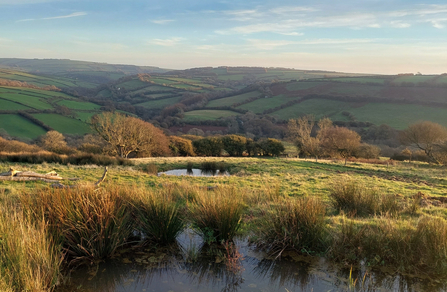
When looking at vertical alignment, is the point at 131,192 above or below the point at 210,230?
above

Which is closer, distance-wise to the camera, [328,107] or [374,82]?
[328,107]

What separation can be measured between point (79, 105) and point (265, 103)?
56526 mm

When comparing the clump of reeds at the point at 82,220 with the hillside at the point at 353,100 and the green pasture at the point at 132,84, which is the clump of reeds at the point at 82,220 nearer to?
the hillside at the point at 353,100

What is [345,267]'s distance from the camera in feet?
16.8

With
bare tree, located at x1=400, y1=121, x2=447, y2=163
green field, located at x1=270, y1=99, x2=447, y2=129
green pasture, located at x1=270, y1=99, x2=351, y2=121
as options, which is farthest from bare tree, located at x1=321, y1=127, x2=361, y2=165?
green pasture, located at x1=270, y1=99, x2=351, y2=121

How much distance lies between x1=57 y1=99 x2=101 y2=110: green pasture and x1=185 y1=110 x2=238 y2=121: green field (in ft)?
89.6

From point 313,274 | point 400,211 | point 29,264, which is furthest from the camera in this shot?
point 400,211

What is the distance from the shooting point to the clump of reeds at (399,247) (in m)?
5.01

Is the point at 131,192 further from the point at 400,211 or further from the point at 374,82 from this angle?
the point at 374,82

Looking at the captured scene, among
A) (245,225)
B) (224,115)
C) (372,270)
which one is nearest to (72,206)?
(245,225)

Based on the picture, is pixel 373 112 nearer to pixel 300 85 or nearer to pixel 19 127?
pixel 300 85

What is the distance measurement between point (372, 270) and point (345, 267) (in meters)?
0.44

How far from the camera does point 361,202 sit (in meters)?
8.12

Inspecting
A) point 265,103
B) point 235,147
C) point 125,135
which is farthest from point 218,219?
point 265,103
